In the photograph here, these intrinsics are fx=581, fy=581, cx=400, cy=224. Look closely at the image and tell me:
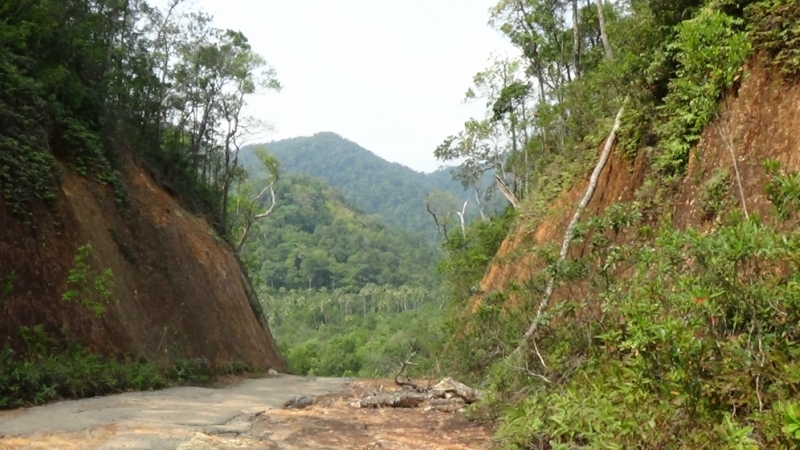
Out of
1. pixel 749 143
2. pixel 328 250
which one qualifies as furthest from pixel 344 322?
pixel 749 143

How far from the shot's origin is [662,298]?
16.3 ft

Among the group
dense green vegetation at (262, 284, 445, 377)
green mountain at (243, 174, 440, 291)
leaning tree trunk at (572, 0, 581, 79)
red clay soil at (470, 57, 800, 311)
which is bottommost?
dense green vegetation at (262, 284, 445, 377)

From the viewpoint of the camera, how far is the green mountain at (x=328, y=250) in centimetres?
8725

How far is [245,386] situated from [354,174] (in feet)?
545

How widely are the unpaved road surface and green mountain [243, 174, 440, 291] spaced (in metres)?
72.6

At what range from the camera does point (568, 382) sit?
6.73 m

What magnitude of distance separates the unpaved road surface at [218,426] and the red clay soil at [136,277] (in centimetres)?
269

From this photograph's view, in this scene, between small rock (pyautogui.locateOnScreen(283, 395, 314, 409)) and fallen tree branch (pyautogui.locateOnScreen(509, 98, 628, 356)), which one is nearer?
fallen tree branch (pyautogui.locateOnScreen(509, 98, 628, 356))

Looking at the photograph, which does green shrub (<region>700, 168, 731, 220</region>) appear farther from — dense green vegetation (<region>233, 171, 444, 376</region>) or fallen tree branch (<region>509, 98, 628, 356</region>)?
dense green vegetation (<region>233, 171, 444, 376</region>)

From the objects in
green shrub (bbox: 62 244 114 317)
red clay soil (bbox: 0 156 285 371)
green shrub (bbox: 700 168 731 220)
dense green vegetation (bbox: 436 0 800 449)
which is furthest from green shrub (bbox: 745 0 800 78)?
green shrub (bbox: 62 244 114 317)

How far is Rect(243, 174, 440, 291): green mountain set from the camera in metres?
87.2

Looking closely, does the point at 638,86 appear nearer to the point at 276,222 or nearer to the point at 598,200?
the point at 598,200

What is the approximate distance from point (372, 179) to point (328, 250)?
84861 mm

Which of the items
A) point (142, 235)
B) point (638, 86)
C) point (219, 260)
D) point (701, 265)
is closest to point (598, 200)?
point (638, 86)
